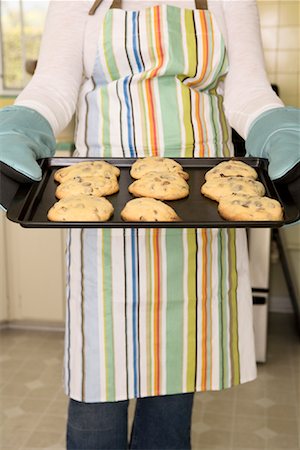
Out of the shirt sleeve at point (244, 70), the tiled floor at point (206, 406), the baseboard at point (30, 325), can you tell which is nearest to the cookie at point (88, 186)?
the shirt sleeve at point (244, 70)

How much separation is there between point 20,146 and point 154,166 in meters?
0.29

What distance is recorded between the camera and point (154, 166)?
133 cm

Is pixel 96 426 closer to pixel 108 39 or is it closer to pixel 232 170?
pixel 232 170

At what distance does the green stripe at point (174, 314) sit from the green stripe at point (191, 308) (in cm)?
2

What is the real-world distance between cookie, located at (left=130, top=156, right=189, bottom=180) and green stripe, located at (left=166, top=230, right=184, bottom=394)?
0.15 meters

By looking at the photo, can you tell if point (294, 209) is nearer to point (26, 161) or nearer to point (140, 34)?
point (26, 161)

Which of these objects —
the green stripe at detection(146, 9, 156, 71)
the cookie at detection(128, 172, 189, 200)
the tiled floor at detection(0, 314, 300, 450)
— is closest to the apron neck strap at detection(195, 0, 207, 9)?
the green stripe at detection(146, 9, 156, 71)

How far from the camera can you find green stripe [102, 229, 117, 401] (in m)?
1.40

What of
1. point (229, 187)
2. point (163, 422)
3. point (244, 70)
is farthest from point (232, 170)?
point (163, 422)

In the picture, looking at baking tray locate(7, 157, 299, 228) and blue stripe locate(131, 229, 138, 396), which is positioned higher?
baking tray locate(7, 157, 299, 228)

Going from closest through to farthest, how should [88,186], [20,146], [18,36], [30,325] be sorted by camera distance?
1. [20,146]
2. [88,186]
3. [30,325]
4. [18,36]

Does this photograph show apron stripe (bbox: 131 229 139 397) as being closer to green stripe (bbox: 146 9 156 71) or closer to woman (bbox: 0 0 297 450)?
woman (bbox: 0 0 297 450)

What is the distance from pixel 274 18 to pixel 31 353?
72.5 inches

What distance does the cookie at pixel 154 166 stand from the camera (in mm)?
1326
